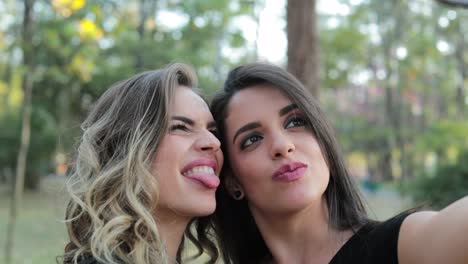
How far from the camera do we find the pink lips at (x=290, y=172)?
229cm

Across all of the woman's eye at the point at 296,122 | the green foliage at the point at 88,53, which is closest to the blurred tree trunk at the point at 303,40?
the green foliage at the point at 88,53

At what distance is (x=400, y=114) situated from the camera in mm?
27266

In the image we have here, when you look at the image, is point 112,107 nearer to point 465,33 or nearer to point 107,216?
point 107,216

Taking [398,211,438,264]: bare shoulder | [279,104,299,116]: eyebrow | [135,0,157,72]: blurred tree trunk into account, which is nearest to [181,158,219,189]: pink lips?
[279,104,299,116]: eyebrow

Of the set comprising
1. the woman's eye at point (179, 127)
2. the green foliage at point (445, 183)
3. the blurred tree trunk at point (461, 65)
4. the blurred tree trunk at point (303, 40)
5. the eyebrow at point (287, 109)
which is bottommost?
the green foliage at point (445, 183)

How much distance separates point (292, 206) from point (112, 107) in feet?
3.05

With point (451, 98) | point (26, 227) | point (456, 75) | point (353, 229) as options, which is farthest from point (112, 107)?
point (451, 98)

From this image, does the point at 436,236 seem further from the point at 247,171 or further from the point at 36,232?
the point at 36,232

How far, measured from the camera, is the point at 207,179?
2428 millimetres

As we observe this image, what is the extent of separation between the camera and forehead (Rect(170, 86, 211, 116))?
251 cm

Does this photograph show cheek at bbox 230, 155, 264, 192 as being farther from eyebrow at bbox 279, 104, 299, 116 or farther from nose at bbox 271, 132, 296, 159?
eyebrow at bbox 279, 104, 299, 116

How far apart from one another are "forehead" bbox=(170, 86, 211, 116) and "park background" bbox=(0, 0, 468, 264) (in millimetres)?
661

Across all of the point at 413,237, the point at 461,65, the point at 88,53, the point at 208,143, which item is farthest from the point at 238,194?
the point at 461,65

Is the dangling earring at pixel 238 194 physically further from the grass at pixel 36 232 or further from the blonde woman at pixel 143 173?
the grass at pixel 36 232
